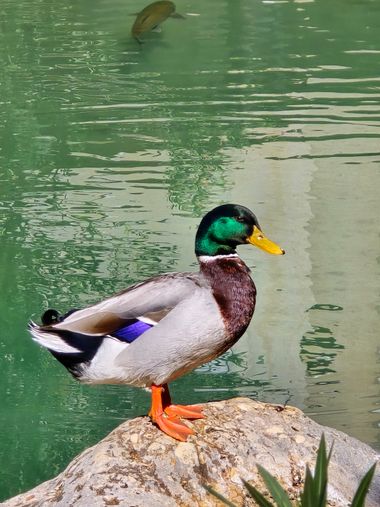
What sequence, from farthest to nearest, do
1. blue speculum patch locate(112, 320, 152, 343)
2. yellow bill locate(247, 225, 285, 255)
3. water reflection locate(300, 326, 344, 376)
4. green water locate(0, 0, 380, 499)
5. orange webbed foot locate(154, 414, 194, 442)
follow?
A: water reflection locate(300, 326, 344, 376) < green water locate(0, 0, 380, 499) < yellow bill locate(247, 225, 285, 255) < blue speculum patch locate(112, 320, 152, 343) < orange webbed foot locate(154, 414, 194, 442)

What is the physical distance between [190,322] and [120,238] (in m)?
3.02

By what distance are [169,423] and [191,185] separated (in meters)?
3.82

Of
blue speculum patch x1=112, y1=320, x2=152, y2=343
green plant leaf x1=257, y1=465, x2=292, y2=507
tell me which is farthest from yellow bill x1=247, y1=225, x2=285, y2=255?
green plant leaf x1=257, y1=465, x2=292, y2=507

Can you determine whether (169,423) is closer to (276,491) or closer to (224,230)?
(224,230)

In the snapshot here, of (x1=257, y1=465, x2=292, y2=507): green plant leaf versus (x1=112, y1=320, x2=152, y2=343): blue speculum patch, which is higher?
(x1=257, y1=465, x2=292, y2=507): green plant leaf

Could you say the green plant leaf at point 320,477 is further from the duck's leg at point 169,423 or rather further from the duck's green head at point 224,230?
the duck's green head at point 224,230

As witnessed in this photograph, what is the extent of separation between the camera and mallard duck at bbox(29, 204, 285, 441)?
4.09 m

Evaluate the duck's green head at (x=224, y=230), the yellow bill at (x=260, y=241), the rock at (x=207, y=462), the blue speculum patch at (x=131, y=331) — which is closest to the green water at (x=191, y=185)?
the rock at (x=207, y=462)

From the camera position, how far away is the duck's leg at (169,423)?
408 cm

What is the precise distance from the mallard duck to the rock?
88 mm

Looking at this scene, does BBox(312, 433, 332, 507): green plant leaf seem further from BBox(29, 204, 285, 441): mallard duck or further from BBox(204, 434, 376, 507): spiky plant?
BBox(29, 204, 285, 441): mallard duck

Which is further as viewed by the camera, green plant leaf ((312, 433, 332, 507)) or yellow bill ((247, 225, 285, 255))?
yellow bill ((247, 225, 285, 255))

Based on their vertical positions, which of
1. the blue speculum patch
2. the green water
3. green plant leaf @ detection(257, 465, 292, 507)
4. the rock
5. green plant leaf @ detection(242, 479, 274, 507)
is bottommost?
the green water

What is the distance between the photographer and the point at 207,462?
402 centimetres
